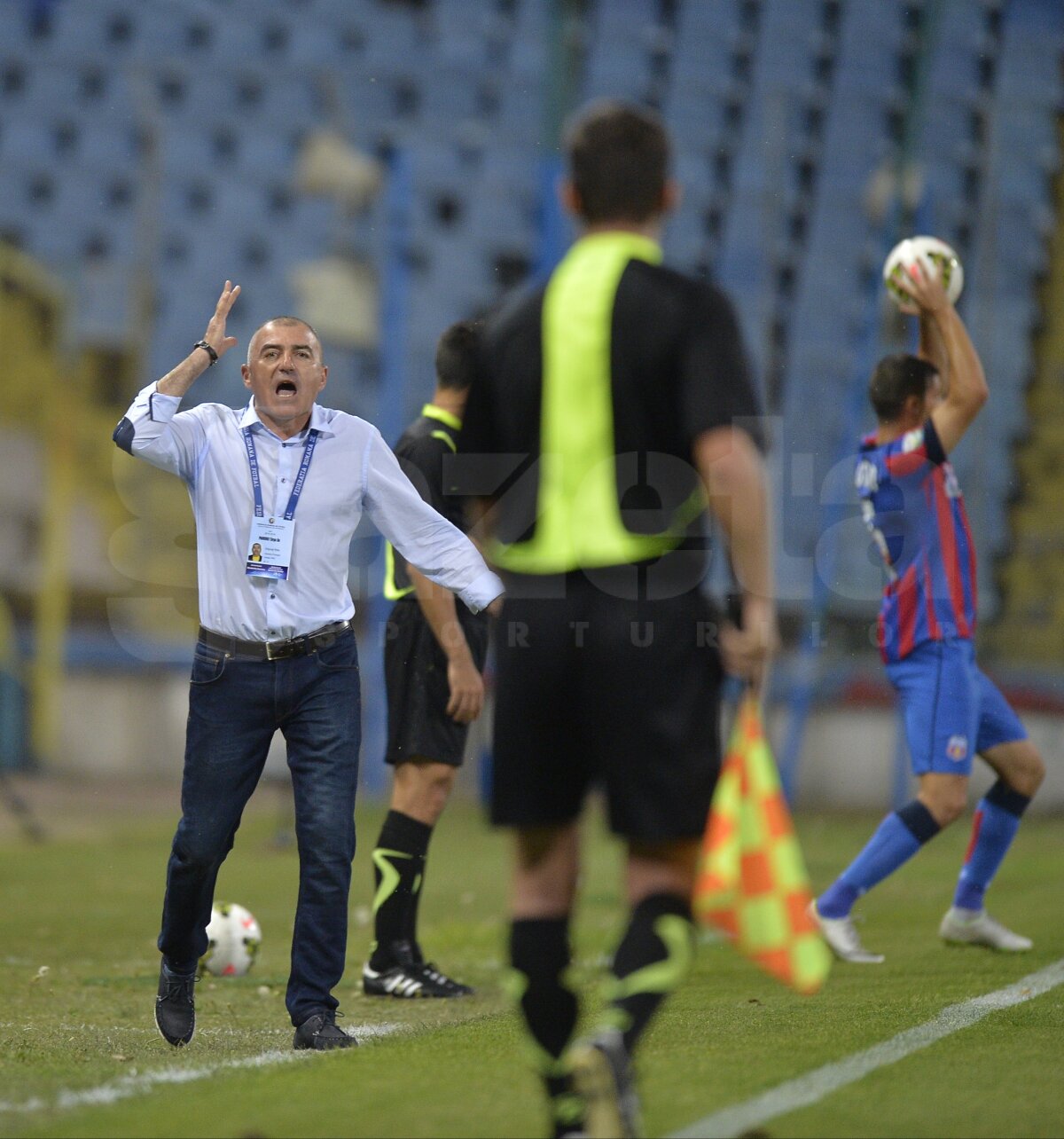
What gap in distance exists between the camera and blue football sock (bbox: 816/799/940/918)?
5.75 metres

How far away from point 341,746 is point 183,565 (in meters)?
12.9

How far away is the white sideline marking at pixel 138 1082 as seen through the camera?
3.46 meters

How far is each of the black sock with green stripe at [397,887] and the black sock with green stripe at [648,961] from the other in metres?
2.67

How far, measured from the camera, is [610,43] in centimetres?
1930

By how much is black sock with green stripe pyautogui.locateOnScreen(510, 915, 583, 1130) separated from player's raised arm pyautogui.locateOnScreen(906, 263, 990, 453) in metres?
3.03

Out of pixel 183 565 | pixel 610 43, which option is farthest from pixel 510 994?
pixel 610 43

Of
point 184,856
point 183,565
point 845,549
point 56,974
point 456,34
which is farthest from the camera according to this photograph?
point 456,34

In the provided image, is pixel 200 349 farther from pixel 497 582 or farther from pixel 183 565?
pixel 183 565

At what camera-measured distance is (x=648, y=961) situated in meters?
2.82

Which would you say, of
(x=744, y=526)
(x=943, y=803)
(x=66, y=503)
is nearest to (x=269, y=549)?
(x=744, y=526)

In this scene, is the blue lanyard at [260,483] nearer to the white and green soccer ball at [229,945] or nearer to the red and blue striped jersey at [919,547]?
the white and green soccer ball at [229,945]

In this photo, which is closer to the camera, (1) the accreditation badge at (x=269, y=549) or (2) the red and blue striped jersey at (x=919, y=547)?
(1) the accreditation badge at (x=269, y=549)

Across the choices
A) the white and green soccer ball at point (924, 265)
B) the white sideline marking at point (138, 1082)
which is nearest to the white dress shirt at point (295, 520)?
the white sideline marking at point (138, 1082)

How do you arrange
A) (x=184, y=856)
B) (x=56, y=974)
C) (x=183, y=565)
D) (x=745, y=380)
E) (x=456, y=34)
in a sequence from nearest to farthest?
(x=745, y=380)
(x=184, y=856)
(x=56, y=974)
(x=183, y=565)
(x=456, y=34)
